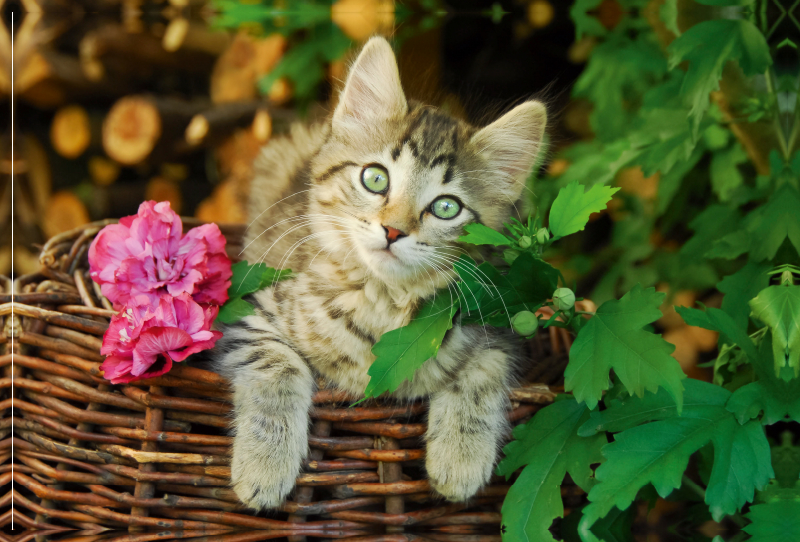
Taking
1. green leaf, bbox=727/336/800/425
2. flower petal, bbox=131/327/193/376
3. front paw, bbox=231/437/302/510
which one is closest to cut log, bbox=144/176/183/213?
flower petal, bbox=131/327/193/376

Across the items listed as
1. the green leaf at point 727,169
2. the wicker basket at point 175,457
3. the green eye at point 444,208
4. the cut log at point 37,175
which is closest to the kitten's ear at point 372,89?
the green eye at point 444,208

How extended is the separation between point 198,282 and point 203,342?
0.40 ft

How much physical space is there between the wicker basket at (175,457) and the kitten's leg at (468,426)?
0.10 feet

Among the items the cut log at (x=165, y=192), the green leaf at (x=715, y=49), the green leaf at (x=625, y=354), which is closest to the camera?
the green leaf at (x=625, y=354)

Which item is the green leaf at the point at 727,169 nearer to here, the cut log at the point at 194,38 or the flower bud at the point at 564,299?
the flower bud at the point at 564,299

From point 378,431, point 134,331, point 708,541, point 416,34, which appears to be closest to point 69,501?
point 134,331

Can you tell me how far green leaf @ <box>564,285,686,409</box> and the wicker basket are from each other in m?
0.18

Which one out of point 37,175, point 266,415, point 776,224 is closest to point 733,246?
point 776,224

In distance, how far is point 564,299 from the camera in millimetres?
839

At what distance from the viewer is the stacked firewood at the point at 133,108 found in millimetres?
2062

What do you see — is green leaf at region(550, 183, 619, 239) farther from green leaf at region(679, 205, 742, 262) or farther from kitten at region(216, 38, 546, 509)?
green leaf at region(679, 205, 742, 262)

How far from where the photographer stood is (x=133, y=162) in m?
2.12

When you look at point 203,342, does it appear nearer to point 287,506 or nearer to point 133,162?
point 287,506

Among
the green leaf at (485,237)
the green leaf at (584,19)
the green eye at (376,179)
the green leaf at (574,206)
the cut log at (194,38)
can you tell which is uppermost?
the green leaf at (584,19)
